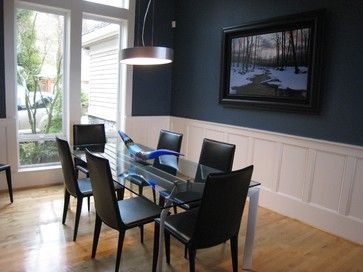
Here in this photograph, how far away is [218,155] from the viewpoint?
286cm

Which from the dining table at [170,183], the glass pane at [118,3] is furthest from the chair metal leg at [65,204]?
the glass pane at [118,3]

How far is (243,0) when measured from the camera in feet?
12.4

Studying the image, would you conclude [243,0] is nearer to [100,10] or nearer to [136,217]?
[100,10]

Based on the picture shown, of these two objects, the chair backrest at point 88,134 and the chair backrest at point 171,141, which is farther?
the chair backrest at point 88,134

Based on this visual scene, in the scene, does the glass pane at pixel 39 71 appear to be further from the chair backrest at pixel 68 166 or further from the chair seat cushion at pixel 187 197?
the chair seat cushion at pixel 187 197

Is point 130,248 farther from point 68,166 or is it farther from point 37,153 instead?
point 37,153

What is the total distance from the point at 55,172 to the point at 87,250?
192 cm

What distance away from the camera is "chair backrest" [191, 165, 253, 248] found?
1757 millimetres

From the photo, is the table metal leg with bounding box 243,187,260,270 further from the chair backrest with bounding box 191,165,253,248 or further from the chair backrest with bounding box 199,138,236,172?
the chair backrest with bounding box 199,138,236,172

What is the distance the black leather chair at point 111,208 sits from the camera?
2.04 metres

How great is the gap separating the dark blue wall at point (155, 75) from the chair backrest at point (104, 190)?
Result: 8.61 ft

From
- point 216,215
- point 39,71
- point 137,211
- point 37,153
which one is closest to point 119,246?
point 137,211

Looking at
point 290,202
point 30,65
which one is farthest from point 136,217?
point 30,65

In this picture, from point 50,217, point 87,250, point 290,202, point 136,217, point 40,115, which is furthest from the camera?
point 40,115
